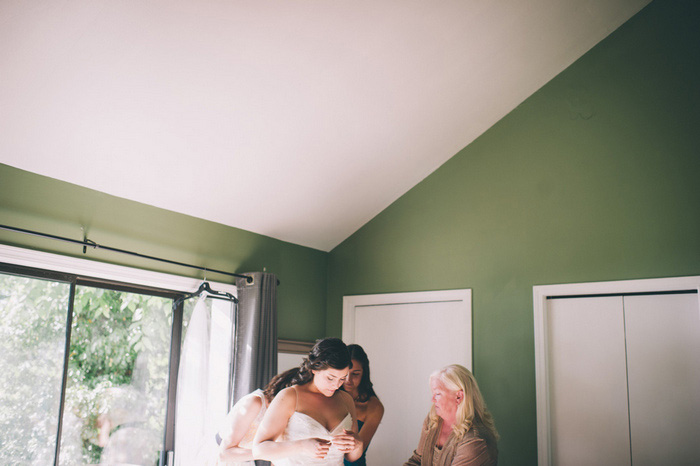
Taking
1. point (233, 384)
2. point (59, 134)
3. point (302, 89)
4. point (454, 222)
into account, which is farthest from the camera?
point (454, 222)

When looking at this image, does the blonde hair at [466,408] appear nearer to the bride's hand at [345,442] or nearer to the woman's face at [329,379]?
the bride's hand at [345,442]

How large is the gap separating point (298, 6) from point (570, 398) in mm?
2972

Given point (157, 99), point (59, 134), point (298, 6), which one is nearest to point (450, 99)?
point (298, 6)

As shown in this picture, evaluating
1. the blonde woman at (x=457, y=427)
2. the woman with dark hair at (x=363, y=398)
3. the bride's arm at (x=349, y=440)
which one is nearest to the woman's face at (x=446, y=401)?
the blonde woman at (x=457, y=427)

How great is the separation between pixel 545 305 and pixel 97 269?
2927 millimetres

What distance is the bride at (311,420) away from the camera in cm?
255

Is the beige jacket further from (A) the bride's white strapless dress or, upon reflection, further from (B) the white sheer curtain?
(B) the white sheer curtain

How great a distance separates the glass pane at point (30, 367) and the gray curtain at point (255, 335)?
4.07 feet

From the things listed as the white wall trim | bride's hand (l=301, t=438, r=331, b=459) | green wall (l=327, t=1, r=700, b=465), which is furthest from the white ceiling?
bride's hand (l=301, t=438, r=331, b=459)

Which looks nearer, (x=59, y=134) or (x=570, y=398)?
(x=59, y=134)

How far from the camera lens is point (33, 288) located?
3232mm

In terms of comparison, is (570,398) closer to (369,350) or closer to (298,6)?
(369,350)

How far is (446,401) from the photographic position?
10.9 feet

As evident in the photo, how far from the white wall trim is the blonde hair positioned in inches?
71.1
